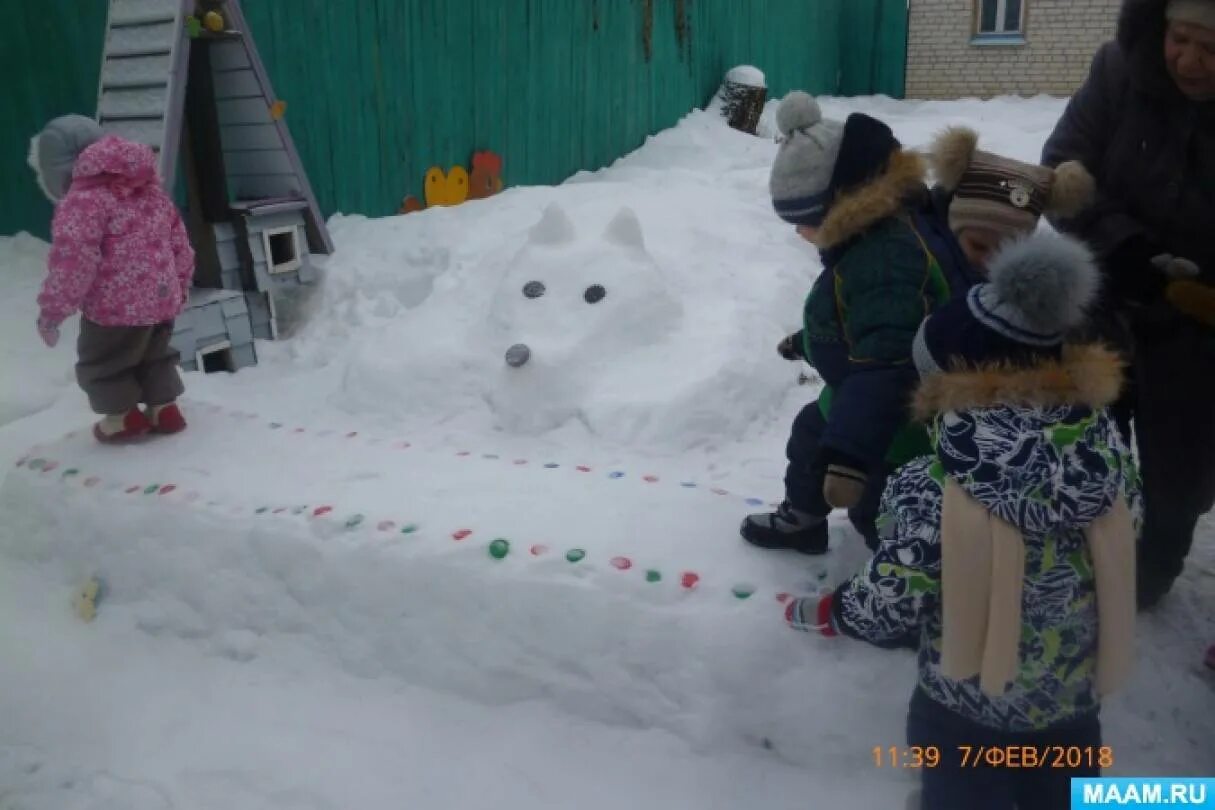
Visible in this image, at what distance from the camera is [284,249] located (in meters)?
5.49

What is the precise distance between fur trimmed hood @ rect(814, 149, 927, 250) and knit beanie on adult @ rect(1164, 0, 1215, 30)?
2.30ft

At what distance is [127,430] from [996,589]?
3248 millimetres

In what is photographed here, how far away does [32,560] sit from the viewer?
11.0 feet

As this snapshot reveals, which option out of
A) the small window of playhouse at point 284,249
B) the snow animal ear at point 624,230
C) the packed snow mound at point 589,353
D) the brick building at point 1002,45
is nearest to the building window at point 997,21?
the brick building at point 1002,45

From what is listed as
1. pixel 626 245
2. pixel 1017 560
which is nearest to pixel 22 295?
pixel 626 245

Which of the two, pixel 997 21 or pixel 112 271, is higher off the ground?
pixel 997 21

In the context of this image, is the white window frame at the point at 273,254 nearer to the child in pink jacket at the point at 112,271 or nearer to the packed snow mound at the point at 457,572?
the child in pink jacket at the point at 112,271

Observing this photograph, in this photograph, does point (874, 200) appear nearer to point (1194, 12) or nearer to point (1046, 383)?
point (1046, 383)

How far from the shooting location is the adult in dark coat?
7.76ft

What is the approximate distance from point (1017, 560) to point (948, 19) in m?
14.6

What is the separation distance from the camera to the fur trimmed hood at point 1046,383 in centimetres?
165

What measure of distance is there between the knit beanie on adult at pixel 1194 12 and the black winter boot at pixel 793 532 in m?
1.49

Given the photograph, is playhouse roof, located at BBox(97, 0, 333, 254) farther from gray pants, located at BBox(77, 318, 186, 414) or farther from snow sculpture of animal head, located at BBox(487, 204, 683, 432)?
snow sculpture of animal head, located at BBox(487, 204, 683, 432)

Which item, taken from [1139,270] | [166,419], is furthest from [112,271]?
[1139,270]
